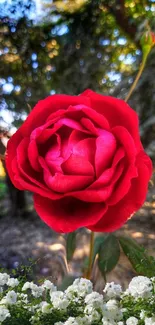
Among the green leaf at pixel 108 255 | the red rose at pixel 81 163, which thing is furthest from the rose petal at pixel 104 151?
the green leaf at pixel 108 255

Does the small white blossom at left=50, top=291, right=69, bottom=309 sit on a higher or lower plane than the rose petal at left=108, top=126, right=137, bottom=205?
lower

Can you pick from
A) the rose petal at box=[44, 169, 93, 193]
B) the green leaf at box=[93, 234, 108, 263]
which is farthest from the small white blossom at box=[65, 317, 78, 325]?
the green leaf at box=[93, 234, 108, 263]

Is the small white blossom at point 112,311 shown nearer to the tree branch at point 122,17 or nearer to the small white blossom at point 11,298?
the small white blossom at point 11,298

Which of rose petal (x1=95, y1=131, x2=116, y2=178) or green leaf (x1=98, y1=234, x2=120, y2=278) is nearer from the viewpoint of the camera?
rose petal (x1=95, y1=131, x2=116, y2=178)

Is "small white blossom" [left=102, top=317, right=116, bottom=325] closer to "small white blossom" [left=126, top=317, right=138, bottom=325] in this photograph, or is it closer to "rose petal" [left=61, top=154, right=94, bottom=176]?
"small white blossom" [left=126, top=317, right=138, bottom=325]

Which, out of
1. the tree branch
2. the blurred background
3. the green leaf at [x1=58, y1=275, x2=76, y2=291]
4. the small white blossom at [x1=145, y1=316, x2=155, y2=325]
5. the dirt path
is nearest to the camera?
the small white blossom at [x1=145, y1=316, x2=155, y2=325]

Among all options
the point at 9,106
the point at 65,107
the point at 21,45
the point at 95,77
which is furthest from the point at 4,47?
the point at 65,107

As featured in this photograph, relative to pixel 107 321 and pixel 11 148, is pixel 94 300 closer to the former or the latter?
pixel 107 321

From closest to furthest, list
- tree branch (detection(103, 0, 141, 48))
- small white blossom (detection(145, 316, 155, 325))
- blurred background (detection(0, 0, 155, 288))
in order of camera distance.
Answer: small white blossom (detection(145, 316, 155, 325)) → blurred background (detection(0, 0, 155, 288)) → tree branch (detection(103, 0, 141, 48))
